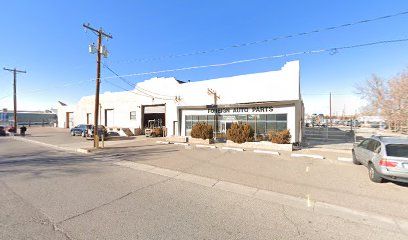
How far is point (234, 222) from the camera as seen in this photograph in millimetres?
4492

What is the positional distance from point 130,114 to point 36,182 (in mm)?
24221

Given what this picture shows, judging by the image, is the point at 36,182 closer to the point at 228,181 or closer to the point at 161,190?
the point at 161,190

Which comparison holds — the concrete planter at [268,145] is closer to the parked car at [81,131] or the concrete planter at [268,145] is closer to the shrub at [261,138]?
the shrub at [261,138]

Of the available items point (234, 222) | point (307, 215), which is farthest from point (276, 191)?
point (234, 222)

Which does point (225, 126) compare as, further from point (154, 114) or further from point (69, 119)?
point (69, 119)

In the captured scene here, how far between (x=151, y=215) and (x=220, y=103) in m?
16.6

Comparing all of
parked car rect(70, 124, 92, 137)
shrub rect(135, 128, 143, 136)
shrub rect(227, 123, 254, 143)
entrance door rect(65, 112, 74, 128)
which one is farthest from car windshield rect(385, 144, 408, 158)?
entrance door rect(65, 112, 74, 128)

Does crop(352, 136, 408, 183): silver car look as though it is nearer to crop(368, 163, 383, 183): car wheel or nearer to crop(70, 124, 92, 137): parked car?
crop(368, 163, 383, 183): car wheel

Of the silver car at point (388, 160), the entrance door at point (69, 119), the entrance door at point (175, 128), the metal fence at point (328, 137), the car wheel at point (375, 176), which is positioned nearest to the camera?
the silver car at point (388, 160)

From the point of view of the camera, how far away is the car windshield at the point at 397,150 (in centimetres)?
690

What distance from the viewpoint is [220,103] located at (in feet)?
67.8

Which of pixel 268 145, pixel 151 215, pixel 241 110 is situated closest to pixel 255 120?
pixel 241 110

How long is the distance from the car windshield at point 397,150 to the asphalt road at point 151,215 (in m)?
3.73

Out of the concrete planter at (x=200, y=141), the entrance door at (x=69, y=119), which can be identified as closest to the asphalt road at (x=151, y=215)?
the concrete planter at (x=200, y=141)
